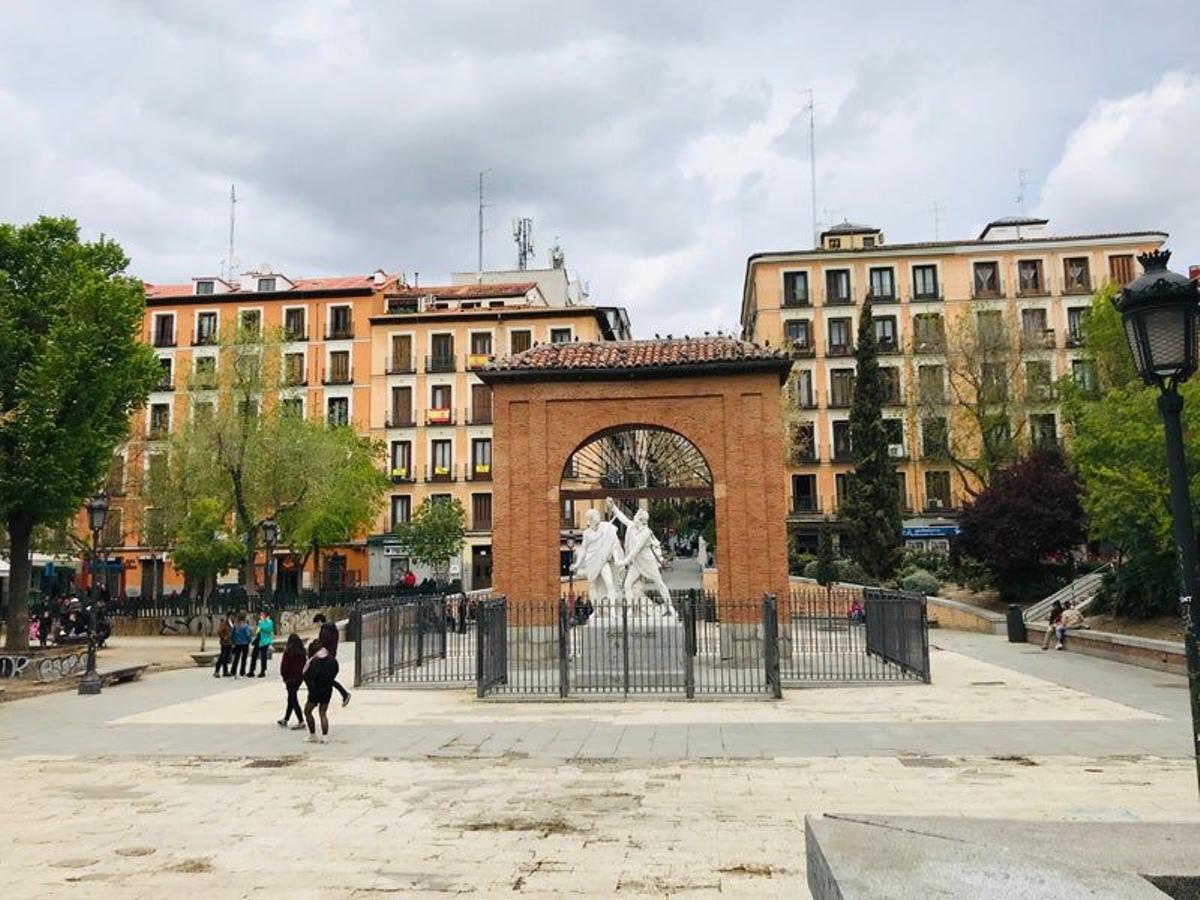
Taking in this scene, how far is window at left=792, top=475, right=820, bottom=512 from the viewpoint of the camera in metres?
49.5

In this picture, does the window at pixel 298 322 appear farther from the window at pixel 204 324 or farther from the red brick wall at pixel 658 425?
the red brick wall at pixel 658 425

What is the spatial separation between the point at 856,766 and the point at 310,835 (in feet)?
17.9

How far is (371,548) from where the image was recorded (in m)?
50.3

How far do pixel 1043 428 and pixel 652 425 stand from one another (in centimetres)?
3244

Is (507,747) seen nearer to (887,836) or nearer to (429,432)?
(887,836)

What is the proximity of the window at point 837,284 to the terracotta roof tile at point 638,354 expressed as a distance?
105ft

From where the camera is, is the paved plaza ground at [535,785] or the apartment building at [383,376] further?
the apartment building at [383,376]

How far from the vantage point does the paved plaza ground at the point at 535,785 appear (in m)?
6.46

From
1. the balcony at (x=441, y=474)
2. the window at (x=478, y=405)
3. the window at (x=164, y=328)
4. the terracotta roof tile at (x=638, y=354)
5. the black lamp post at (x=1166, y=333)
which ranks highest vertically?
the window at (x=164, y=328)

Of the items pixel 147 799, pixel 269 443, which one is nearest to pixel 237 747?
pixel 147 799

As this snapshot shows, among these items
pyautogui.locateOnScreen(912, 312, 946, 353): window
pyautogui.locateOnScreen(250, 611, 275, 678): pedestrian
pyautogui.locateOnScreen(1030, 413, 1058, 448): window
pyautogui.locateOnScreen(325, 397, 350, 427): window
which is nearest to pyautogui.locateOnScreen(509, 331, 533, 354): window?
pyautogui.locateOnScreen(325, 397, 350, 427): window

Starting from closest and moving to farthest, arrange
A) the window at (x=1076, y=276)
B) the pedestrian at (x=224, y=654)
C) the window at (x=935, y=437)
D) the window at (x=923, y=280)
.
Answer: the pedestrian at (x=224, y=654) → the window at (x=935, y=437) → the window at (x=1076, y=276) → the window at (x=923, y=280)

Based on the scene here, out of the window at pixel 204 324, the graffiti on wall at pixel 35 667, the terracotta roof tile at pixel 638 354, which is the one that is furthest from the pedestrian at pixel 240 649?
the window at pixel 204 324

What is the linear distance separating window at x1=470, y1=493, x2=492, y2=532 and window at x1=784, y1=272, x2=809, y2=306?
19400mm
